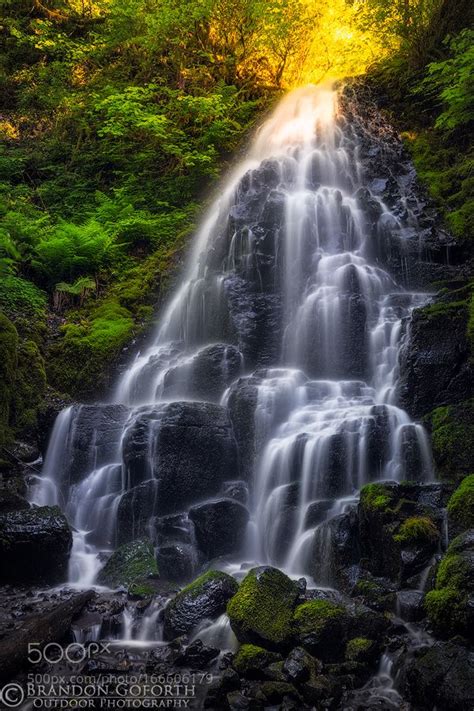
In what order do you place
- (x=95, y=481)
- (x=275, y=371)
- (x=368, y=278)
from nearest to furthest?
(x=95, y=481)
(x=275, y=371)
(x=368, y=278)

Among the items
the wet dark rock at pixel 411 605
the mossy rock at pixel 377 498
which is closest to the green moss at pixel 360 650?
the wet dark rock at pixel 411 605

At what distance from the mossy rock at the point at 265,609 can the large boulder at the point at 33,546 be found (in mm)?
2779

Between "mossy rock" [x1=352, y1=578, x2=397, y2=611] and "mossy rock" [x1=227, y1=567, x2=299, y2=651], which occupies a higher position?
"mossy rock" [x1=227, y1=567, x2=299, y2=651]

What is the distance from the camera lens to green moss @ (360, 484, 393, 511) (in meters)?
5.98

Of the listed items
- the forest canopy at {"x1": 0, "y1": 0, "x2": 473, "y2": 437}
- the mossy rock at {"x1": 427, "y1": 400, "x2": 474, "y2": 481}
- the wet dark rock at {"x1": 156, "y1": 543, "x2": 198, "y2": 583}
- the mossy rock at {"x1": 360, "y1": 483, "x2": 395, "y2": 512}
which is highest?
the forest canopy at {"x1": 0, "y1": 0, "x2": 473, "y2": 437}

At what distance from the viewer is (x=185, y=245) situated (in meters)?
14.2

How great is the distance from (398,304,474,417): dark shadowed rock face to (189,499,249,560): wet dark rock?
300cm

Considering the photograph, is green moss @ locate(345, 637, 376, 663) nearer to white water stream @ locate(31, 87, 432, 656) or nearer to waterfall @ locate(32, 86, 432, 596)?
white water stream @ locate(31, 87, 432, 656)

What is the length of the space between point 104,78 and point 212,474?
15.9 metres

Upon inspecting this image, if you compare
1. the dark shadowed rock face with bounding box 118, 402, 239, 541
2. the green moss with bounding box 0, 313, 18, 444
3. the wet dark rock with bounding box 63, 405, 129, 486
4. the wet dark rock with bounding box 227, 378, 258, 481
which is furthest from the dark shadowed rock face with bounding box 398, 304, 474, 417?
the green moss with bounding box 0, 313, 18, 444

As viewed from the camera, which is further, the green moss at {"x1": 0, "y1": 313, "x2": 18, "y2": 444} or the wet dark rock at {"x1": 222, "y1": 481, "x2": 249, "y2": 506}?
the green moss at {"x1": 0, "y1": 313, "x2": 18, "y2": 444}

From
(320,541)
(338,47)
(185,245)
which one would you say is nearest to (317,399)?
(320,541)

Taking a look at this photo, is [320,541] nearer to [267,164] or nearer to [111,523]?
[111,523]

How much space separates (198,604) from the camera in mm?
5473
